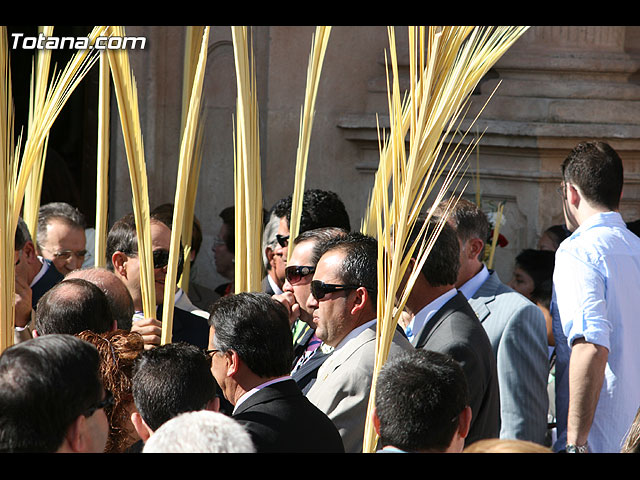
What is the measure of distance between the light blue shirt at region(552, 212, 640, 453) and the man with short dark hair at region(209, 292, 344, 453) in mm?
1155

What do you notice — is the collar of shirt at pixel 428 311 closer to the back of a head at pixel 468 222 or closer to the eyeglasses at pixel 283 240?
the back of a head at pixel 468 222

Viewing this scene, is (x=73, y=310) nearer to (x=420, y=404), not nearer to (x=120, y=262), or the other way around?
(x=120, y=262)

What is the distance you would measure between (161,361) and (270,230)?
6.78ft

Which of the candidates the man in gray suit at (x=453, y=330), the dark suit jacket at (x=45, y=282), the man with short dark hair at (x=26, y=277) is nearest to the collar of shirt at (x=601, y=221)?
the man in gray suit at (x=453, y=330)

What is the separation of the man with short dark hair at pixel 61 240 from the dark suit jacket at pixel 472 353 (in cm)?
234

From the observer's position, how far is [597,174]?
137 inches

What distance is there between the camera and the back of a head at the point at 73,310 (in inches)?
116

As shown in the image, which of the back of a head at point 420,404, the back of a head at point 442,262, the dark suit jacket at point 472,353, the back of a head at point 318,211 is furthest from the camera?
the back of a head at point 318,211

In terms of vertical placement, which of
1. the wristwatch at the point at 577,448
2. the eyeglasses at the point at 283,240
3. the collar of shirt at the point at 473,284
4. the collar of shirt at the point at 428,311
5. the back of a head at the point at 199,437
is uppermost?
the eyeglasses at the point at 283,240

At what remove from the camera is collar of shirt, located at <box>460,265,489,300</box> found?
11.5 ft

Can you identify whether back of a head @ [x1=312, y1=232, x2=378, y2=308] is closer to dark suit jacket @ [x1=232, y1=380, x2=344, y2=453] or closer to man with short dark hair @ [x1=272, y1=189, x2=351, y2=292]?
dark suit jacket @ [x1=232, y1=380, x2=344, y2=453]

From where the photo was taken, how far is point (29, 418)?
6.10ft

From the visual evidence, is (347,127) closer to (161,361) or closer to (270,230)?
(270,230)
